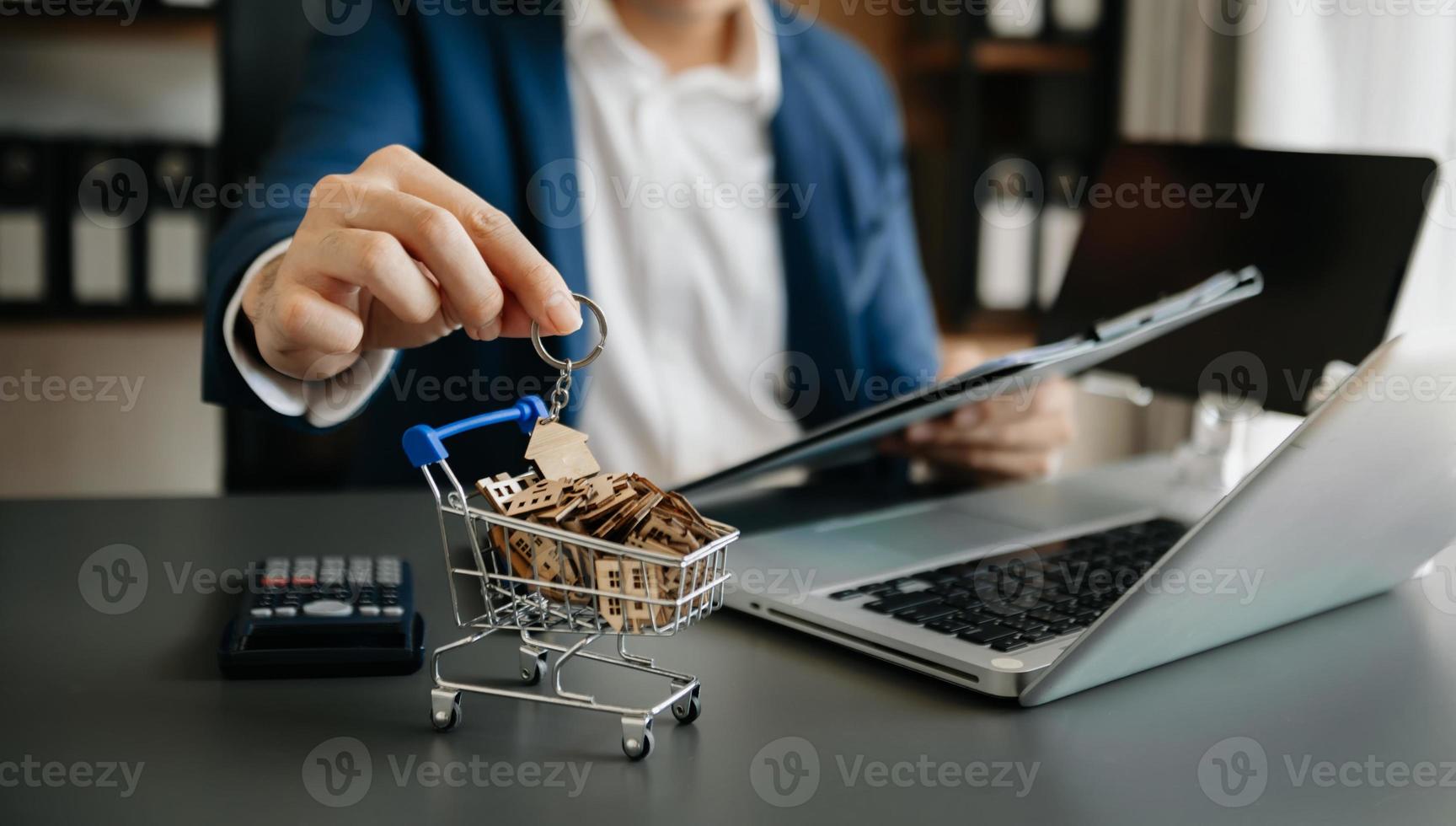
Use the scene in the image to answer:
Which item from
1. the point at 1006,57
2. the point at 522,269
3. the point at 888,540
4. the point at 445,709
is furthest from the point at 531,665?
the point at 1006,57

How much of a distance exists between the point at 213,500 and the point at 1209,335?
84 cm

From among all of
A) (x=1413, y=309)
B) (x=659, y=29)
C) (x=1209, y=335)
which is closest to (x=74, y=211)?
(x=659, y=29)

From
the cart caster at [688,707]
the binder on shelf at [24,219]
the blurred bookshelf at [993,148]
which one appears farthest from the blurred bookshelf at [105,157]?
the cart caster at [688,707]

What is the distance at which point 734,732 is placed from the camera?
544 mm

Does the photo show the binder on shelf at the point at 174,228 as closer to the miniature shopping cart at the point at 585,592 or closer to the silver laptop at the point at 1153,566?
the silver laptop at the point at 1153,566

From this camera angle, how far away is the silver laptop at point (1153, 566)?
54cm

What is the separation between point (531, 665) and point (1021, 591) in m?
0.28

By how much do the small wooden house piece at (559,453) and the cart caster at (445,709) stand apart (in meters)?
0.10

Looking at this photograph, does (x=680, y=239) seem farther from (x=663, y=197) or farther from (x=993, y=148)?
(x=993, y=148)

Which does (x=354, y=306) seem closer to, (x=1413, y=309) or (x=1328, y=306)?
(x=1328, y=306)

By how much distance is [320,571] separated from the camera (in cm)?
69

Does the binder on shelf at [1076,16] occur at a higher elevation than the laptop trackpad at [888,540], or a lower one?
higher

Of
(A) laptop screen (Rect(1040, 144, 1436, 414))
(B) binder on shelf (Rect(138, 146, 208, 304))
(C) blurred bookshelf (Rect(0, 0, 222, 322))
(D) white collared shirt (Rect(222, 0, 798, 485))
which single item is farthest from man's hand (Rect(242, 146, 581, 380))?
(B) binder on shelf (Rect(138, 146, 208, 304))

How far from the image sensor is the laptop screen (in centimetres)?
99
